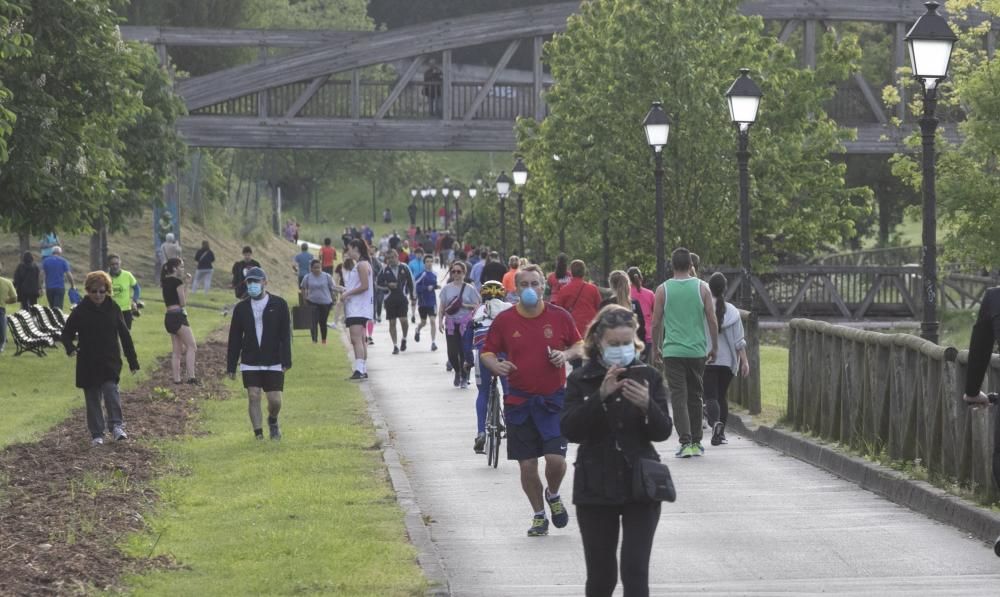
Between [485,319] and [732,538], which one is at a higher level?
[485,319]

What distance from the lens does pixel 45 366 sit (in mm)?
29734

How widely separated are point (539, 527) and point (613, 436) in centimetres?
451

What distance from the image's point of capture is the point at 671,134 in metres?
37.0

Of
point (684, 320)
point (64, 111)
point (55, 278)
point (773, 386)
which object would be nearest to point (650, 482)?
point (684, 320)

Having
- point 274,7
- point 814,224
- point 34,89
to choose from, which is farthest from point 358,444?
point 274,7

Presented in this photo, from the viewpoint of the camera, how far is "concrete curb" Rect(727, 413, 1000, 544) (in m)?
12.4

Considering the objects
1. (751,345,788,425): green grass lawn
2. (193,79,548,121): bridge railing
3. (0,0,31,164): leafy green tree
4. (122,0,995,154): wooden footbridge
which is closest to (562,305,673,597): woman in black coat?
(751,345,788,425): green grass lawn

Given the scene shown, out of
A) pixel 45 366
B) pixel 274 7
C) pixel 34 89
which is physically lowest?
pixel 45 366

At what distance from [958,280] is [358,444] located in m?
42.0

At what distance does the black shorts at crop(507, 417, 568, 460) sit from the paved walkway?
0.54m

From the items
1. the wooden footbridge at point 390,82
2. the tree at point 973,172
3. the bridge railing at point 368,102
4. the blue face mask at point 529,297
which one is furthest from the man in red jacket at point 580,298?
the bridge railing at point 368,102

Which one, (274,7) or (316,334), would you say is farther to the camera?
(274,7)

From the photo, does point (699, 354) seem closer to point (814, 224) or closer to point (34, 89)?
point (34, 89)

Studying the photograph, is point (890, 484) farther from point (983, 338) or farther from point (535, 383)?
point (983, 338)
